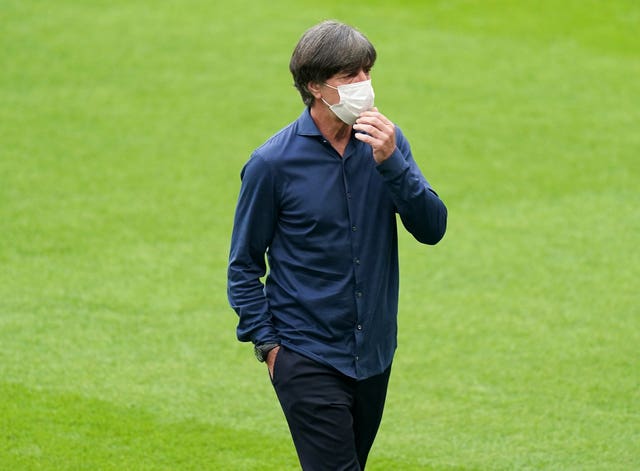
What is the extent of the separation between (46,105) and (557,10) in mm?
7129

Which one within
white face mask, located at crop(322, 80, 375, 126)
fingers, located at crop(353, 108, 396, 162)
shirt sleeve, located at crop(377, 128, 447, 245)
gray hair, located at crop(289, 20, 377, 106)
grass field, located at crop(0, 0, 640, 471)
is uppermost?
gray hair, located at crop(289, 20, 377, 106)

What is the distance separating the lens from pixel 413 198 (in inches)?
172

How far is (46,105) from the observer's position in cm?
1350

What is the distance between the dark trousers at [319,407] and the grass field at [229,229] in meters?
2.06

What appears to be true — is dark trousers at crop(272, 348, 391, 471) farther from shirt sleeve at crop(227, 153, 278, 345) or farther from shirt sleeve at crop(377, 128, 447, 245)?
shirt sleeve at crop(377, 128, 447, 245)

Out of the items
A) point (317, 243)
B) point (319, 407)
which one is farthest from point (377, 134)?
point (319, 407)

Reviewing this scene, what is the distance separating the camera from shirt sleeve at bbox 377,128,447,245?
4.32 meters

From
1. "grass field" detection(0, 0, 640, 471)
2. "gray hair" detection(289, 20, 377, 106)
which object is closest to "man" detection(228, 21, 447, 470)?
"gray hair" detection(289, 20, 377, 106)

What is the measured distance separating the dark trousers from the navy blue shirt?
5 cm

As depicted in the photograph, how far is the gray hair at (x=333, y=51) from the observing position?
173 inches

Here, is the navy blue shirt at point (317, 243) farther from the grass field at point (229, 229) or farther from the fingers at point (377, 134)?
the grass field at point (229, 229)

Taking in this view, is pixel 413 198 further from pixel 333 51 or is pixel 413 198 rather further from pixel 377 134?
pixel 333 51

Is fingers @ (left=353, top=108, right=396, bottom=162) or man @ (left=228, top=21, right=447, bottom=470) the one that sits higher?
fingers @ (left=353, top=108, right=396, bottom=162)

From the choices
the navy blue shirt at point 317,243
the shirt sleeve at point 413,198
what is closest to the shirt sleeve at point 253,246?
the navy blue shirt at point 317,243
